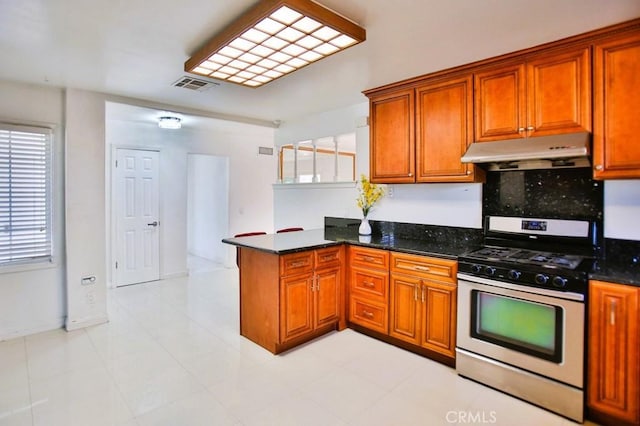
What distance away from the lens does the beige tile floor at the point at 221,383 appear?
2115 mm

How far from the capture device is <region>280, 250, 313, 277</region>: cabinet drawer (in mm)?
2887

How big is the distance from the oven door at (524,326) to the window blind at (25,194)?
156 inches

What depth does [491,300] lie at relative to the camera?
7.99 ft

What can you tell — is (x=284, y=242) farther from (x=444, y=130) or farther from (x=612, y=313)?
(x=612, y=313)

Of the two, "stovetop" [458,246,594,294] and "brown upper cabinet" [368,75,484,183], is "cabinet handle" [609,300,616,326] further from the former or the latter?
"brown upper cabinet" [368,75,484,183]

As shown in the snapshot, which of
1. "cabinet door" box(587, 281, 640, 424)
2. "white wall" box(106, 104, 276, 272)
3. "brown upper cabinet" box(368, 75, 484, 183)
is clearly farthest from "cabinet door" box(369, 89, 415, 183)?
"white wall" box(106, 104, 276, 272)

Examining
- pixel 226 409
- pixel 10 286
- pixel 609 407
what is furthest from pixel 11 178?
pixel 609 407

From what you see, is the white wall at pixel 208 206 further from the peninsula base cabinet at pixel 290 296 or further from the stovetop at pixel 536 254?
the stovetop at pixel 536 254

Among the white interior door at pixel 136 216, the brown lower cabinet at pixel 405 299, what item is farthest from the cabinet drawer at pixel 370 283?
the white interior door at pixel 136 216

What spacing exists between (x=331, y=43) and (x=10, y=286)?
3.71 m

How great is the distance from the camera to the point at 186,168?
18.3 feet

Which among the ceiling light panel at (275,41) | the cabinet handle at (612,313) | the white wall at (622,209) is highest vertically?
the ceiling light panel at (275,41)

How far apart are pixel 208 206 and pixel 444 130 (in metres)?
4.94

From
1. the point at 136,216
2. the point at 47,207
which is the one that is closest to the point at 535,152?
the point at 47,207
